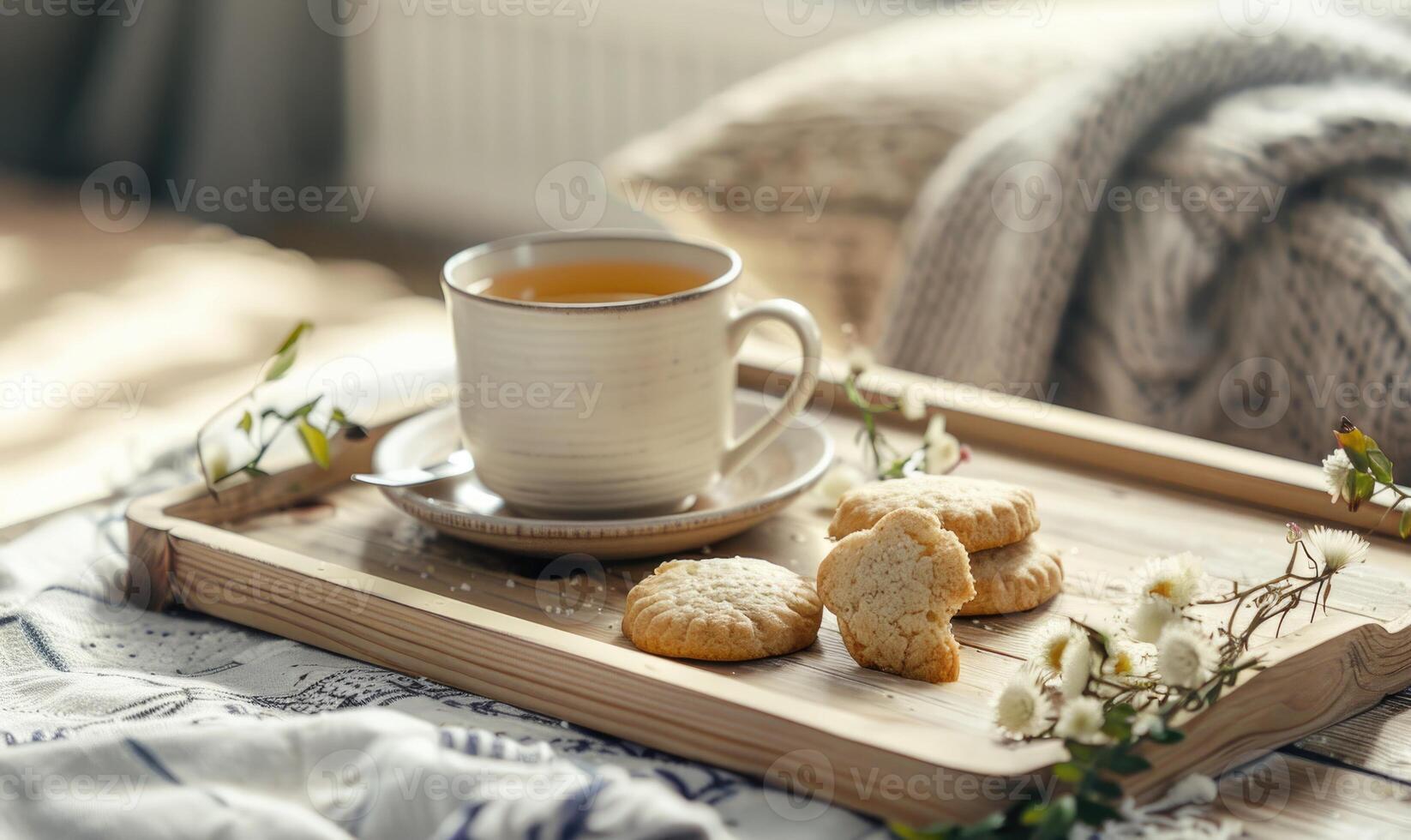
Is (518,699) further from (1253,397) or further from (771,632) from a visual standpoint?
(1253,397)

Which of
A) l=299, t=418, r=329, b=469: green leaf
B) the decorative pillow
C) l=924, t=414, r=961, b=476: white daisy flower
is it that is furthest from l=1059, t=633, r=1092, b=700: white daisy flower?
the decorative pillow

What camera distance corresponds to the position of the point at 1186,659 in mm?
560

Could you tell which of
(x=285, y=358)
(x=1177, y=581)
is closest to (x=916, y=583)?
(x=1177, y=581)

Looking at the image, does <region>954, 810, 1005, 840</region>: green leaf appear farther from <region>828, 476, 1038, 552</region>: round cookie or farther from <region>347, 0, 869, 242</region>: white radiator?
<region>347, 0, 869, 242</region>: white radiator

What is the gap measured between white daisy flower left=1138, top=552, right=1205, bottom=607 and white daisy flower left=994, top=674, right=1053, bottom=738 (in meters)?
0.10

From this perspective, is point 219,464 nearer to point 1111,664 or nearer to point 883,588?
point 883,588

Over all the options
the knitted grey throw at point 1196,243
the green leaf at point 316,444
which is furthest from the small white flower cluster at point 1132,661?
the knitted grey throw at point 1196,243

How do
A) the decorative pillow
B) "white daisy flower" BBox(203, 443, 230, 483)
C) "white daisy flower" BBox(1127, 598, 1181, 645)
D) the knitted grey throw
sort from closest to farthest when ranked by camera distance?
"white daisy flower" BBox(1127, 598, 1181, 645) → "white daisy flower" BBox(203, 443, 230, 483) → the knitted grey throw → the decorative pillow

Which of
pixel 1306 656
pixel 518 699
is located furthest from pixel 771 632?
pixel 1306 656

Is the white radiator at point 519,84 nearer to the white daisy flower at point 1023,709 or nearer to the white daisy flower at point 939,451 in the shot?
the white daisy flower at point 939,451

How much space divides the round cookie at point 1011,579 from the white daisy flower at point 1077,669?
104mm

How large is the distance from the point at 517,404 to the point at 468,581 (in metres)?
0.11

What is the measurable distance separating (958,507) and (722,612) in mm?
139

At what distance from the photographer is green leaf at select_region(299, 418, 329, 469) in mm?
883
